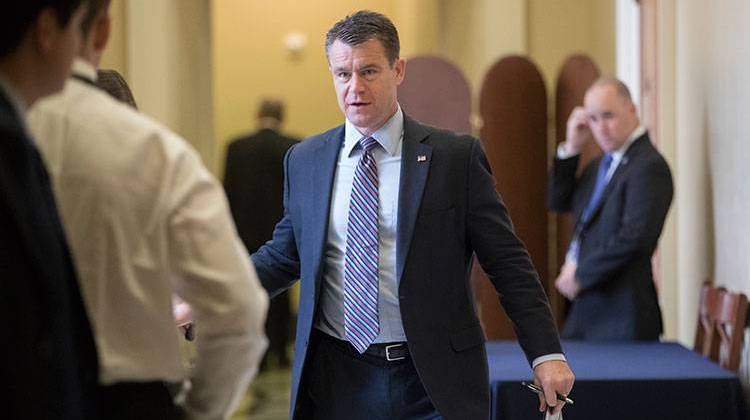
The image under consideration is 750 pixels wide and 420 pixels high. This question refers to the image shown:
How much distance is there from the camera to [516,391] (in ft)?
13.3

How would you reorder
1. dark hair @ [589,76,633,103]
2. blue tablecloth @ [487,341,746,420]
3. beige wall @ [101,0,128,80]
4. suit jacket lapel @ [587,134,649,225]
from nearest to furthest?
blue tablecloth @ [487,341,746,420] → suit jacket lapel @ [587,134,649,225] → dark hair @ [589,76,633,103] → beige wall @ [101,0,128,80]

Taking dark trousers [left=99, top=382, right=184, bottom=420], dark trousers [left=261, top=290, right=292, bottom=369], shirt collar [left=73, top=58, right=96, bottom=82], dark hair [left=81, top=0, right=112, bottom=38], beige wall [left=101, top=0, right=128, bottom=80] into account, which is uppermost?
beige wall [left=101, top=0, right=128, bottom=80]

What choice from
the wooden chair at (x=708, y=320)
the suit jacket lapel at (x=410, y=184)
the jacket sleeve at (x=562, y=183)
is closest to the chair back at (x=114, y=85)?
the suit jacket lapel at (x=410, y=184)

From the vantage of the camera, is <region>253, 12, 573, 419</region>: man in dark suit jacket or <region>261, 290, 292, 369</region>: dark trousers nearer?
<region>253, 12, 573, 419</region>: man in dark suit jacket

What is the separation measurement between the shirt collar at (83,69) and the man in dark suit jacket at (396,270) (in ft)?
3.91

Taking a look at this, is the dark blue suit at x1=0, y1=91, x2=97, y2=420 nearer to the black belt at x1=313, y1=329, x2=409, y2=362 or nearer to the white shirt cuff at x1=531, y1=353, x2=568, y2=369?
the black belt at x1=313, y1=329, x2=409, y2=362

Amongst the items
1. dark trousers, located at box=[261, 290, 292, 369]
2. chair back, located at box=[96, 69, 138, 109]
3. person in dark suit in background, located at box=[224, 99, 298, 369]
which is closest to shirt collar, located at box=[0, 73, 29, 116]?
chair back, located at box=[96, 69, 138, 109]

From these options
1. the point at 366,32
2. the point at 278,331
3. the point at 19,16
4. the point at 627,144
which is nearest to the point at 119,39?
the point at 278,331

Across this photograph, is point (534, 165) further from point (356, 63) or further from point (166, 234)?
point (166, 234)

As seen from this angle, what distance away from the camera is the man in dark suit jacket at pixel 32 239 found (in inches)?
65.6

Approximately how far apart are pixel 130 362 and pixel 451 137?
4.77 feet

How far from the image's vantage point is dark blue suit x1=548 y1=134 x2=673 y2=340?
5.02 m

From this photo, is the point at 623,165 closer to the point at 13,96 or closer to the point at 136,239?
the point at 136,239

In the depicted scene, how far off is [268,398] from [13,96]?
256 inches
